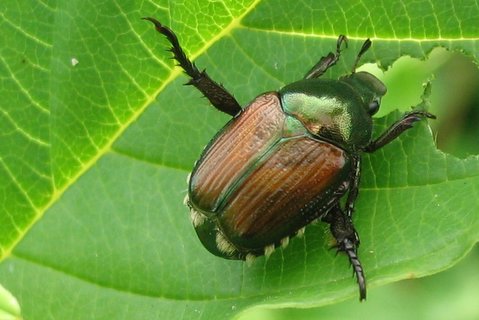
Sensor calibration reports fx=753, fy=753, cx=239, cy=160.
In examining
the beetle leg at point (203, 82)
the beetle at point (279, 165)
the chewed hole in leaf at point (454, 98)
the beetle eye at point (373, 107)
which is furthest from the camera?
the chewed hole in leaf at point (454, 98)

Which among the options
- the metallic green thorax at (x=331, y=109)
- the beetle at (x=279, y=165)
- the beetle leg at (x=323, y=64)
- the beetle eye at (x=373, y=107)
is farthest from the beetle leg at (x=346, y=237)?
the beetle leg at (x=323, y=64)

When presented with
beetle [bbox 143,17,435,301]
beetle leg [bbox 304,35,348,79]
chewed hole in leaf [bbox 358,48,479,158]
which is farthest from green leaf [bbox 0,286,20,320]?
chewed hole in leaf [bbox 358,48,479,158]

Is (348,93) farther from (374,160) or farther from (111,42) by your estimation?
(111,42)

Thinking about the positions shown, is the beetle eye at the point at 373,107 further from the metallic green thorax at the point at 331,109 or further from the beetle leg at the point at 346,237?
the beetle leg at the point at 346,237

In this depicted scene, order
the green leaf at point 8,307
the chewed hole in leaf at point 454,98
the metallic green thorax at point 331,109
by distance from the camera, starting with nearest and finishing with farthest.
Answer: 1. the green leaf at point 8,307
2. the metallic green thorax at point 331,109
3. the chewed hole in leaf at point 454,98

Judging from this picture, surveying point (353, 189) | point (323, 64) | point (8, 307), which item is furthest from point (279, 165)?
point (8, 307)

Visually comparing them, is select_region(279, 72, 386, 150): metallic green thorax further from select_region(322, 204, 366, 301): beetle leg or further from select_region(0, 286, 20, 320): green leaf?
select_region(0, 286, 20, 320): green leaf

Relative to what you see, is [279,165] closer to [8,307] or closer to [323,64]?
[323,64]

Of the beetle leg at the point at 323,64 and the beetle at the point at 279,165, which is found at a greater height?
the beetle leg at the point at 323,64

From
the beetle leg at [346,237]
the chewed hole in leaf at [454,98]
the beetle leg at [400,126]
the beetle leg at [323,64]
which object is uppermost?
the beetle leg at [323,64]
